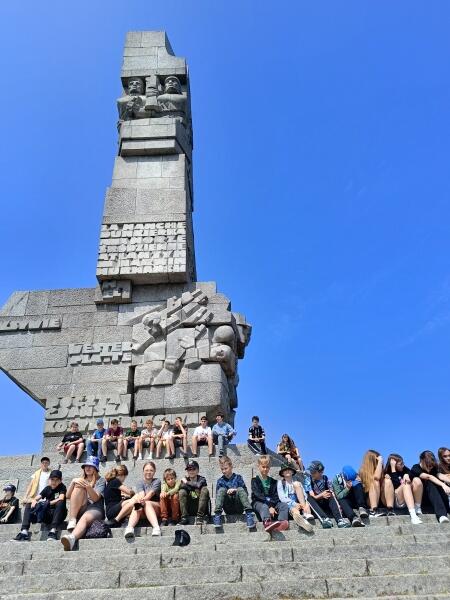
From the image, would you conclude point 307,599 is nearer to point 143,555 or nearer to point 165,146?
point 143,555

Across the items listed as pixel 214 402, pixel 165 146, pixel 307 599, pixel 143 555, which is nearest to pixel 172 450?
pixel 214 402

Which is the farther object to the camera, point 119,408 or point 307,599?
point 119,408

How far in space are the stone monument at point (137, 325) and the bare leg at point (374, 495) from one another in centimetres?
475

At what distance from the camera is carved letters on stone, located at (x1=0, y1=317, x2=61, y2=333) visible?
45.0 ft

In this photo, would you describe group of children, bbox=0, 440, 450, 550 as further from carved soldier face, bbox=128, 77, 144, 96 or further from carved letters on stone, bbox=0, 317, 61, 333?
carved soldier face, bbox=128, 77, 144, 96

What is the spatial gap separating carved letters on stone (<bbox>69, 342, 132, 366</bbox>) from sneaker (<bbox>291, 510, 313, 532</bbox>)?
661cm

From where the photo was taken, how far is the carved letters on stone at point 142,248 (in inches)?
551

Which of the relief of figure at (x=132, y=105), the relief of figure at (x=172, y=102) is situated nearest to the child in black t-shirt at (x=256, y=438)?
the relief of figure at (x=172, y=102)

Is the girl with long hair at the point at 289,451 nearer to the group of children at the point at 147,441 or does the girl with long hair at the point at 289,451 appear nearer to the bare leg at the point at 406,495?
the group of children at the point at 147,441

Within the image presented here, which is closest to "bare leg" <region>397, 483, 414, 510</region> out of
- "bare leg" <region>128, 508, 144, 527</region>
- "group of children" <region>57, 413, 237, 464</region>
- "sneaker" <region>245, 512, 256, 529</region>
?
"sneaker" <region>245, 512, 256, 529</region>

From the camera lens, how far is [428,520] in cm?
770

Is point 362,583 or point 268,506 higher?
point 268,506

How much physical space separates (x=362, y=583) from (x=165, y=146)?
13.0m

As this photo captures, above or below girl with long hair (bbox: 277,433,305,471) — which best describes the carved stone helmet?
above
